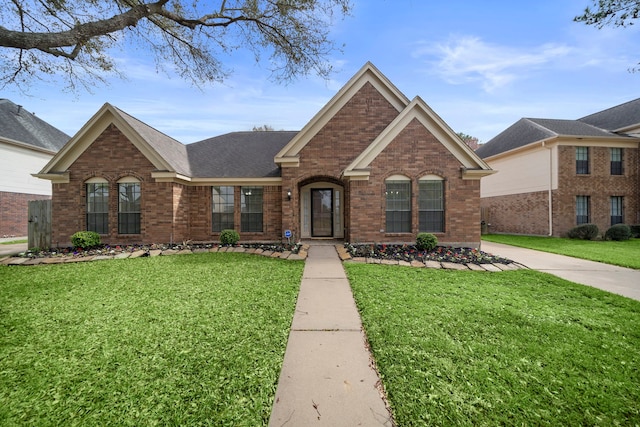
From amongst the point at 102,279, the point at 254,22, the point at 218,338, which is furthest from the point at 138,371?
the point at 254,22

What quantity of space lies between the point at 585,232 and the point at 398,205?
42.1 ft

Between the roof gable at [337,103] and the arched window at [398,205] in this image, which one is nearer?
the arched window at [398,205]

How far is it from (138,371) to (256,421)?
5.44 feet

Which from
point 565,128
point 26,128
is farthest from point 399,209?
point 26,128

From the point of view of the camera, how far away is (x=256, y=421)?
2.24 metres

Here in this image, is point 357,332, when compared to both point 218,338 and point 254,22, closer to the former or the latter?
point 218,338

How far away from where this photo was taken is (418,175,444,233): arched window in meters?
10.3

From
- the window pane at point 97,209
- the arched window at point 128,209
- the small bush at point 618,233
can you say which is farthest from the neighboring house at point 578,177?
the window pane at point 97,209

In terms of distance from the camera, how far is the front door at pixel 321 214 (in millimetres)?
13000

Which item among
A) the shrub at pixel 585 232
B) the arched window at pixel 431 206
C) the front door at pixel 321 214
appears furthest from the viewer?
the shrub at pixel 585 232

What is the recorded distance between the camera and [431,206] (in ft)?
34.0

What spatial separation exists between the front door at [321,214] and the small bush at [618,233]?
1597 centimetres

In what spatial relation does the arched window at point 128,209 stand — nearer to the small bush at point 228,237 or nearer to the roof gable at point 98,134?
the roof gable at point 98,134

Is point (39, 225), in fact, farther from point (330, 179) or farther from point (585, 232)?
point (585, 232)
